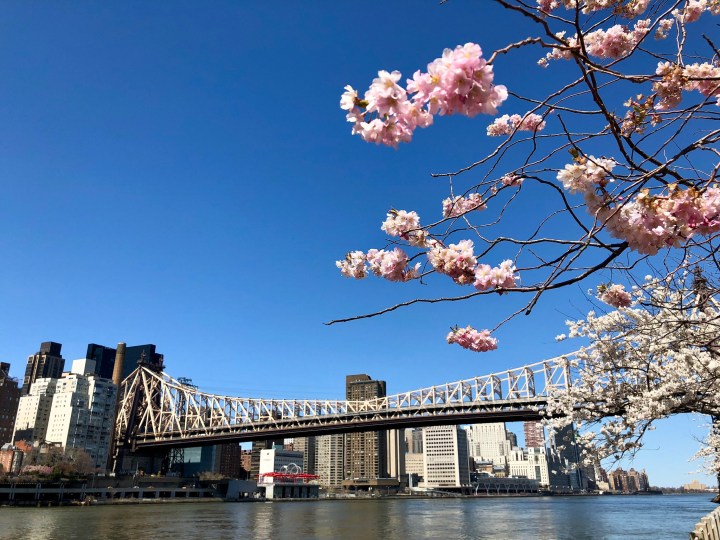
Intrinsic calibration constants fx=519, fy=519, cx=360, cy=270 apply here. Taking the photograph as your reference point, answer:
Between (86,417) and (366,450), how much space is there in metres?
87.0

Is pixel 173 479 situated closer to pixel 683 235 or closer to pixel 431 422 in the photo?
pixel 431 422

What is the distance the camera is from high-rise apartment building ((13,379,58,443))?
336 feet

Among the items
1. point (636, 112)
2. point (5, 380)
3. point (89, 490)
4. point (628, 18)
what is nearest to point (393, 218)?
point (636, 112)

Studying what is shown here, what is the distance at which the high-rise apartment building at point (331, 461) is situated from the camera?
547 feet

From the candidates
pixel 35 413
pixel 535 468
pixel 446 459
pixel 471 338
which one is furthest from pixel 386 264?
pixel 535 468

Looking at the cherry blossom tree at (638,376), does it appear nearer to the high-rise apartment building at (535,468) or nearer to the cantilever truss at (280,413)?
the cantilever truss at (280,413)

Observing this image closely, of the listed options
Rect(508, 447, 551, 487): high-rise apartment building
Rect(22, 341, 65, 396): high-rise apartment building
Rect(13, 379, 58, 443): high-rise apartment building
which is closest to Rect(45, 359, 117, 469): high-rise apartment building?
Rect(13, 379, 58, 443): high-rise apartment building

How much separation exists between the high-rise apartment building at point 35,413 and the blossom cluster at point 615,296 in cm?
11961

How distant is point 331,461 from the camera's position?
555ft

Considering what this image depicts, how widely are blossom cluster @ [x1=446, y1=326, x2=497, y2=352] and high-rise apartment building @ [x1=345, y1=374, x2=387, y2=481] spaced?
153030 millimetres

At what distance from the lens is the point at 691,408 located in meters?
9.58

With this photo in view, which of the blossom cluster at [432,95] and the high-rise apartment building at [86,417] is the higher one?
the high-rise apartment building at [86,417]

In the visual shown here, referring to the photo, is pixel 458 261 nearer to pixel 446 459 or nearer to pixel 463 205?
pixel 463 205

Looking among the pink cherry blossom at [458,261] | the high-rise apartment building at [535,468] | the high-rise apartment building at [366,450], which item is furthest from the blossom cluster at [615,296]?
the high-rise apartment building at [535,468]
